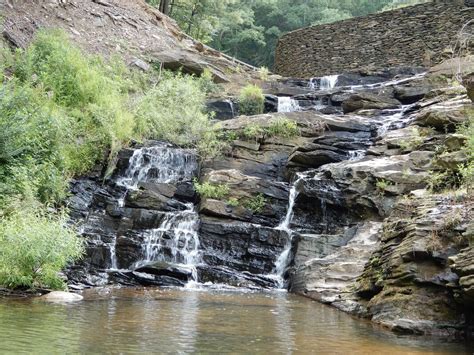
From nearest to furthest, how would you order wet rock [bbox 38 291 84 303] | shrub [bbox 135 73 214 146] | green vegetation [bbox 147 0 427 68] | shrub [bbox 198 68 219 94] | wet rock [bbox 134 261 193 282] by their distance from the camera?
1. wet rock [bbox 38 291 84 303]
2. wet rock [bbox 134 261 193 282]
3. shrub [bbox 135 73 214 146]
4. shrub [bbox 198 68 219 94]
5. green vegetation [bbox 147 0 427 68]

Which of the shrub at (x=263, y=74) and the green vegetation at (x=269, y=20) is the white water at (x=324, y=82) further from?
the green vegetation at (x=269, y=20)

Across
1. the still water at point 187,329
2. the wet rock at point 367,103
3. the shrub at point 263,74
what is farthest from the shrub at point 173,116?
the still water at point 187,329

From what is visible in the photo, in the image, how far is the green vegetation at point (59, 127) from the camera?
912 centimetres

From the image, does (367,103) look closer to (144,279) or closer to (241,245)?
(241,245)

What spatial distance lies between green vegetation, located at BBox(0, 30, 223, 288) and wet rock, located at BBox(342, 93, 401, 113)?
5.27 meters

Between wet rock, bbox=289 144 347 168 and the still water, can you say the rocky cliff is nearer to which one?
wet rock, bbox=289 144 347 168

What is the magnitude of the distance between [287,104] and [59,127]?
10063 millimetres

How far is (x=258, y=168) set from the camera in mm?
16047

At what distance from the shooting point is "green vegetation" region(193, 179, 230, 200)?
1420 cm

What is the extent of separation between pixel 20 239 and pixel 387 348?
18.8 feet

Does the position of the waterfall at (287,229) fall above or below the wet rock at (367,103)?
below

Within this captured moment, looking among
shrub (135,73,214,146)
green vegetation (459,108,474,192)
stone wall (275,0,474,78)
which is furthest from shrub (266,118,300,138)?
stone wall (275,0,474,78)

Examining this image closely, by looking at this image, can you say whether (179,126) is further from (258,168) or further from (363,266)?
(363,266)

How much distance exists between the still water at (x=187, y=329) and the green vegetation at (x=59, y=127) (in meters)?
0.98
